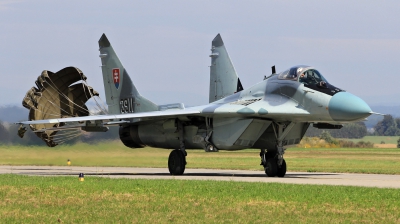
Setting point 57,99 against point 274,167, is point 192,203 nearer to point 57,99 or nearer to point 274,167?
point 274,167

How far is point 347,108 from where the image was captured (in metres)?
18.2

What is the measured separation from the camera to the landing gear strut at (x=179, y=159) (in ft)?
71.8

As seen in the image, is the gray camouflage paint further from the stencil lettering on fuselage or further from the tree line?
the tree line

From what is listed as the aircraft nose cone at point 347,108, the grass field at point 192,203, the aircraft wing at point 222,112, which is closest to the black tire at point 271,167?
the aircraft wing at point 222,112

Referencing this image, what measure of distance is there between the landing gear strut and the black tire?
8.99 ft

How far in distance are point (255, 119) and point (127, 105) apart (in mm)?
7663

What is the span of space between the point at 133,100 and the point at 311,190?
520 inches

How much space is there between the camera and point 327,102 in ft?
60.8

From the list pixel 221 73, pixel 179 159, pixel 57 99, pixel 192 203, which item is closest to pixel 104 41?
pixel 57 99

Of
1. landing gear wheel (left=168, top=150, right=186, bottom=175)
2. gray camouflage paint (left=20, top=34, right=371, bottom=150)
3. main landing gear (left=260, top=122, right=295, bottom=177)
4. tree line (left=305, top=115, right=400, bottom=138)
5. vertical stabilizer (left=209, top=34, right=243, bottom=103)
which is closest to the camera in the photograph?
gray camouflage paint (left=20, top=34, right=371, bottom=150)

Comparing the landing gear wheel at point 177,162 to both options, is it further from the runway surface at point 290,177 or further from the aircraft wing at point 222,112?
the aircraft wing at point 222,112

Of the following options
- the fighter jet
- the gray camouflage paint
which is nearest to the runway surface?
the fighter jet

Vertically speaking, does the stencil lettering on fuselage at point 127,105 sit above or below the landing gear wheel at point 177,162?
above

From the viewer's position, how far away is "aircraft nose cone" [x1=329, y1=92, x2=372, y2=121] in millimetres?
18109
